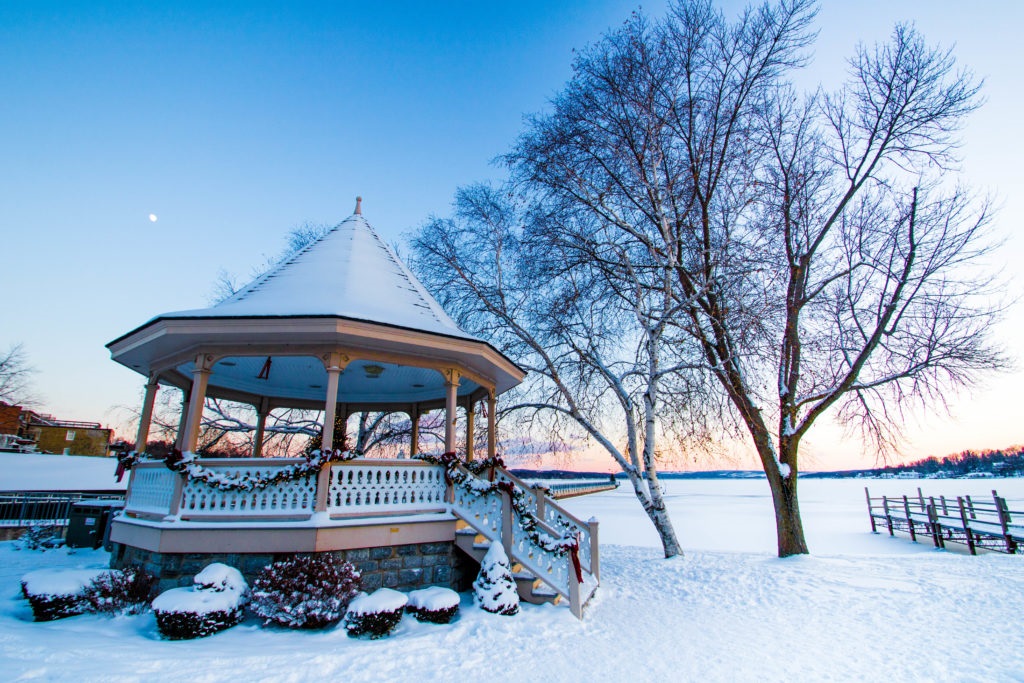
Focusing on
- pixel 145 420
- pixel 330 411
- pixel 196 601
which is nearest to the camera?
pixel 196 601

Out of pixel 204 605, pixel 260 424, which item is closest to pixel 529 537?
pixel 204 605

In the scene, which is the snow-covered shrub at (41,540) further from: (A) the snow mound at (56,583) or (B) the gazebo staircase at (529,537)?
(B) the gazebo staircase at (529,537)

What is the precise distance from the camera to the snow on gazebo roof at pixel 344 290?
313 inches

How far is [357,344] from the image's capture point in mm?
8117

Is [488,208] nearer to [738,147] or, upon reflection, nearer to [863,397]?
[738,147]

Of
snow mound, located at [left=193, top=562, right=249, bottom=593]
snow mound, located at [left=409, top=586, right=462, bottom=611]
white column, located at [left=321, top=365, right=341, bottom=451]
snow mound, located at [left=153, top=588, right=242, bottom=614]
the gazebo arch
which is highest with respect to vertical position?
the gazebo arch

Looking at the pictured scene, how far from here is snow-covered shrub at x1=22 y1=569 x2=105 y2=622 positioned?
225 inches

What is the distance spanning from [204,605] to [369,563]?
223 centimetres

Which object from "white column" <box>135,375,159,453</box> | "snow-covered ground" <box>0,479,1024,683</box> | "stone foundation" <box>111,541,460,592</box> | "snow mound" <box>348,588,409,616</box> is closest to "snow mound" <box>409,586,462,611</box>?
"snow-covered ground" <box>0,479,1024,683</box>

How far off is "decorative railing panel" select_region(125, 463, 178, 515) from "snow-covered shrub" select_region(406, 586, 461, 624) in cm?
391

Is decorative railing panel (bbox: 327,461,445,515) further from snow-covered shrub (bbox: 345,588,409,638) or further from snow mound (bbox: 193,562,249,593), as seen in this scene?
snow-covered shrub (bbox: 345,588,409,638)

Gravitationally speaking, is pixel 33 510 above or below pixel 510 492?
below

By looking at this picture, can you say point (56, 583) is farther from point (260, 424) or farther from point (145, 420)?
point (260, 424)

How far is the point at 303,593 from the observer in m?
6.03
